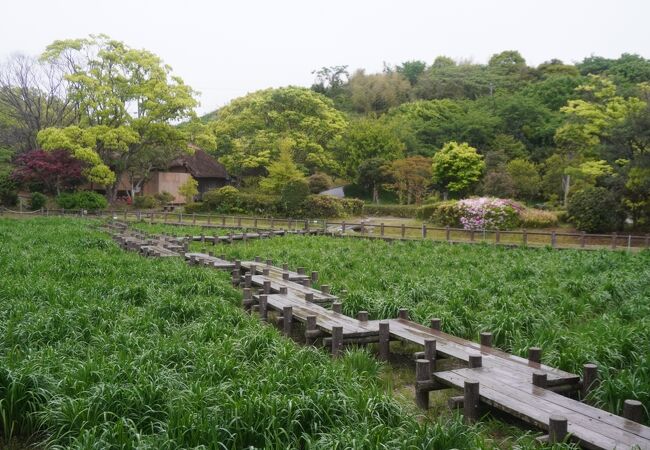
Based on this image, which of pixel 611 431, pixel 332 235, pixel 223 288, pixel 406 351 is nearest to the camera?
pixel 611 431

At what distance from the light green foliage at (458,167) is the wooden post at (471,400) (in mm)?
31837

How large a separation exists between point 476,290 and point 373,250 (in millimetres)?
8325

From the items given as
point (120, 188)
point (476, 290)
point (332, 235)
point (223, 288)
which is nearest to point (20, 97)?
point (120, 188)

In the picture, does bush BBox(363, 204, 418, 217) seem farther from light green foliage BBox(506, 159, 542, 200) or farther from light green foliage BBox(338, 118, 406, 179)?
light green foliage BBox(506, 159, 542, 200)

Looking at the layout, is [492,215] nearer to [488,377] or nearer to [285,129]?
[488,377]

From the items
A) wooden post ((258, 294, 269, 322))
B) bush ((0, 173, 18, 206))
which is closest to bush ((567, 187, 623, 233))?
wooden post ((258, 294, 269, 322))

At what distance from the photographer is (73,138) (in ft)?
121

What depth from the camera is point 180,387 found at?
5180 millimetres

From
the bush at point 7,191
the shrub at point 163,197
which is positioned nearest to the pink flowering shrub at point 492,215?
the shrub at point 163,197

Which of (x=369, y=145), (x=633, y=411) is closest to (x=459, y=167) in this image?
(x=369, y=145)

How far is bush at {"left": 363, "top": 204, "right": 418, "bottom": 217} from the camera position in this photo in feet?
123

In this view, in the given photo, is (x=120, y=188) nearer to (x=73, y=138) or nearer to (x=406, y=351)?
(x=73, y=138)

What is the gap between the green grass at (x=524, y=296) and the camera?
254 inches

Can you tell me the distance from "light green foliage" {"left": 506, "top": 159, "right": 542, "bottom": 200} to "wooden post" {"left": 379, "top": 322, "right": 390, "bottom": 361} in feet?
99.7
